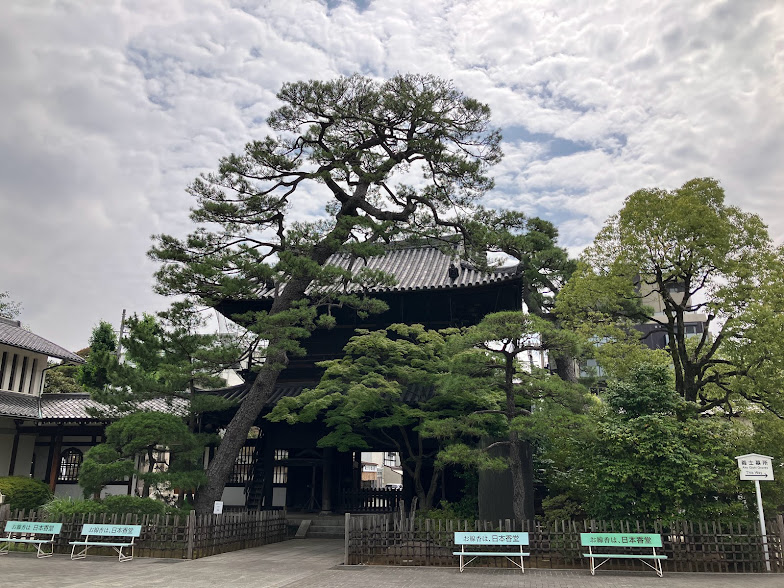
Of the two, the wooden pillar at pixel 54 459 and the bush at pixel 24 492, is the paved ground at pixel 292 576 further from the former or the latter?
the wooden pillar at pixel 54 459

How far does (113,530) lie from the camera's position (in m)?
14.0

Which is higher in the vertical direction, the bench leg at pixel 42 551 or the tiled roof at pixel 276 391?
the tiled roof at pixel 276 391

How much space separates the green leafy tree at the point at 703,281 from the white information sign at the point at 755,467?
1.88 metres

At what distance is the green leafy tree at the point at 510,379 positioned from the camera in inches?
522

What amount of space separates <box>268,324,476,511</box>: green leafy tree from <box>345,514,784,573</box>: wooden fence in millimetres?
3109

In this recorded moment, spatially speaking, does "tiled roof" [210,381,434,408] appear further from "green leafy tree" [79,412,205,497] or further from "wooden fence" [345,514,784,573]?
"wooden fence" [345,514,784,573]

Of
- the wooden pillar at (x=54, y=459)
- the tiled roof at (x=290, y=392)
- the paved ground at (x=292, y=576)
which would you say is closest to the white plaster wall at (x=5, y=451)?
the wooden pillar at (x=54, y=459)

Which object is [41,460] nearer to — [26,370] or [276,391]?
[26,370]

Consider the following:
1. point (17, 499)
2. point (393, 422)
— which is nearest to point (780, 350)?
point (393, 422)

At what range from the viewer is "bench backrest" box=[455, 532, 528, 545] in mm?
12552

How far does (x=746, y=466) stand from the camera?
40.0ft

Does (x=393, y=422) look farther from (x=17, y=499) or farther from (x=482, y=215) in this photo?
(x=17, y=499)

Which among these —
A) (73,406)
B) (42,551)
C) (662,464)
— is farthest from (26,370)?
(662,464)

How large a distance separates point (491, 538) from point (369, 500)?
1027cm
